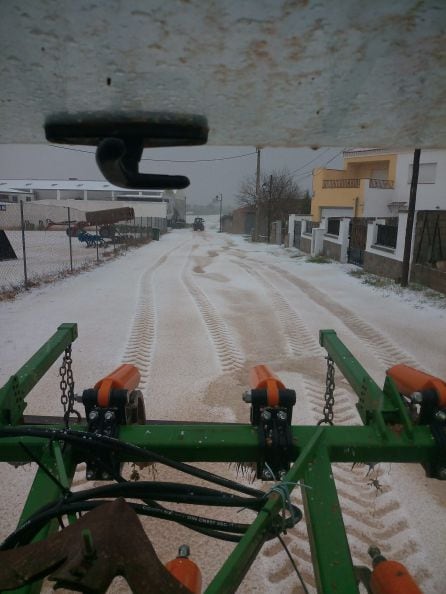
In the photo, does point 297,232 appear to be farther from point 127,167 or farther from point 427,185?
point 127,167

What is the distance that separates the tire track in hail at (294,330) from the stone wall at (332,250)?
7438 millimetres

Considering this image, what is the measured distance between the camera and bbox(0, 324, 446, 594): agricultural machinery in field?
3.03ft

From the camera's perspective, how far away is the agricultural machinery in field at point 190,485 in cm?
92

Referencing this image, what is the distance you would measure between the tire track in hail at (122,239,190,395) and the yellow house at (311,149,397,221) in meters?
17.3

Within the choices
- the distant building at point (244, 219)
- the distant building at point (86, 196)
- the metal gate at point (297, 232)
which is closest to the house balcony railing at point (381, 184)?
the metal gate at point (297, 232)

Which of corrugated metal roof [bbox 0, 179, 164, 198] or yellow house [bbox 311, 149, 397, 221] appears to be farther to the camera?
corrugated metal roof [bbox 0, 179, 164, 198]

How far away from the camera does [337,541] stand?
119cm

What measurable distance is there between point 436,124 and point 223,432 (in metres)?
1.23

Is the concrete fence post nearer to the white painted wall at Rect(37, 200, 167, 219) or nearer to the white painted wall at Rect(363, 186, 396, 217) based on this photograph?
the white painted wall at Rect(363, 186, 396, 217)

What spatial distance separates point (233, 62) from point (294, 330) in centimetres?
551

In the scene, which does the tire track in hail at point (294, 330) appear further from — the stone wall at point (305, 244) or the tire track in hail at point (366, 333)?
the stone wall at point (305, 244)

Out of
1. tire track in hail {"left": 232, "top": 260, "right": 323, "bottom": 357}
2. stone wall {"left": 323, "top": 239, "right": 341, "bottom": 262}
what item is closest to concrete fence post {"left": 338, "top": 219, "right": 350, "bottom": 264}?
stone wall {"left": 323, "top": 239, "right": 341, "bottom": 262}

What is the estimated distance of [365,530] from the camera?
2.33 meters

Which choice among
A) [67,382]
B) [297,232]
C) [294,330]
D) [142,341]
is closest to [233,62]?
[67,382]
